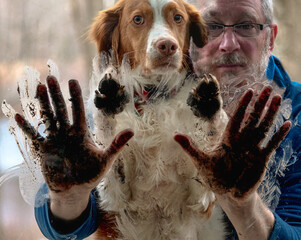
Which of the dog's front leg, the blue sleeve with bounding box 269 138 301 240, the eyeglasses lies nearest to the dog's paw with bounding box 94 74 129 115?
the dog's front leg

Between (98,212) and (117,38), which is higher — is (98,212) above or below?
below

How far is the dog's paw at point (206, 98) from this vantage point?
1.67 feet

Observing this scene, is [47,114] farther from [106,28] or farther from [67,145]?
[106,28]

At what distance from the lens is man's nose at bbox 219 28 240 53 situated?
0.63 meters

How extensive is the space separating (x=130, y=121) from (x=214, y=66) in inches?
7.3

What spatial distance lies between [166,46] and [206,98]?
0.10 m

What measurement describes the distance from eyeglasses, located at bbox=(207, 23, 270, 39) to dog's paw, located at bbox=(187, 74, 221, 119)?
5.6 inches

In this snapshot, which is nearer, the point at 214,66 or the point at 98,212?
the point at 214,66

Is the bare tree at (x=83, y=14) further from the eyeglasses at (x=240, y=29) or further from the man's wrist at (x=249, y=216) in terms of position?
the man's wrist at (x=249, y=216)

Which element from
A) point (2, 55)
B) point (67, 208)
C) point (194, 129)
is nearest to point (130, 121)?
point (194, 129)

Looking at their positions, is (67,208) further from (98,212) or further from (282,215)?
(282,215)

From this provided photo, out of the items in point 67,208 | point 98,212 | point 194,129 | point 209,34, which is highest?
point 209,34

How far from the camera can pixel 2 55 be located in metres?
0.71

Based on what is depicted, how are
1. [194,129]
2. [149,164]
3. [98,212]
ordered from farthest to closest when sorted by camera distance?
[98,212], [149,164], [194,129]
